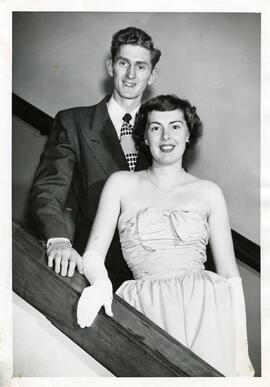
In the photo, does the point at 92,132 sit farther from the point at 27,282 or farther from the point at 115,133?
the point at 27,282

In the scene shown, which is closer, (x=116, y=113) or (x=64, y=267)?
(x=64, y=267)

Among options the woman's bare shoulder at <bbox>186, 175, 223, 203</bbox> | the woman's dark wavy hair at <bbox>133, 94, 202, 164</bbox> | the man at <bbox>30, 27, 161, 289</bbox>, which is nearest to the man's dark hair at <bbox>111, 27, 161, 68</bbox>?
the man at <bbox>30, 27, 161, 289</bbox>

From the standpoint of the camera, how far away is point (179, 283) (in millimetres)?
1430

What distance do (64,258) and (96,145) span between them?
36 cm

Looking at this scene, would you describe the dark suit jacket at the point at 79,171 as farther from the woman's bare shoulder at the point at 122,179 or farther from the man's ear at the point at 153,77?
the man's ear at the point at 153,77

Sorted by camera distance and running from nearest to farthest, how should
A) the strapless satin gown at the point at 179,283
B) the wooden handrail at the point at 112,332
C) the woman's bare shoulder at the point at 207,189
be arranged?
the wooden handrail at the point at 112,332 → the strapless satin gown at the point at 179,283 → the woman's bare shoulder at the point at 207,189

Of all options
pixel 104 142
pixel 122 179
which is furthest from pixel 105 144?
pixel 122 179

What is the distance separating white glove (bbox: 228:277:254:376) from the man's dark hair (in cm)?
63

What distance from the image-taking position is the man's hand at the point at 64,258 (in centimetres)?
135

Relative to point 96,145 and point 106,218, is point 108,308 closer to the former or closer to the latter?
point 106,218

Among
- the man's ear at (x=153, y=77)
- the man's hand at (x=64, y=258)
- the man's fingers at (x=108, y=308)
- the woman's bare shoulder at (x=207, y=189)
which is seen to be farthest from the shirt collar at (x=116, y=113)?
the man's fingers at (x=108, y=308)
